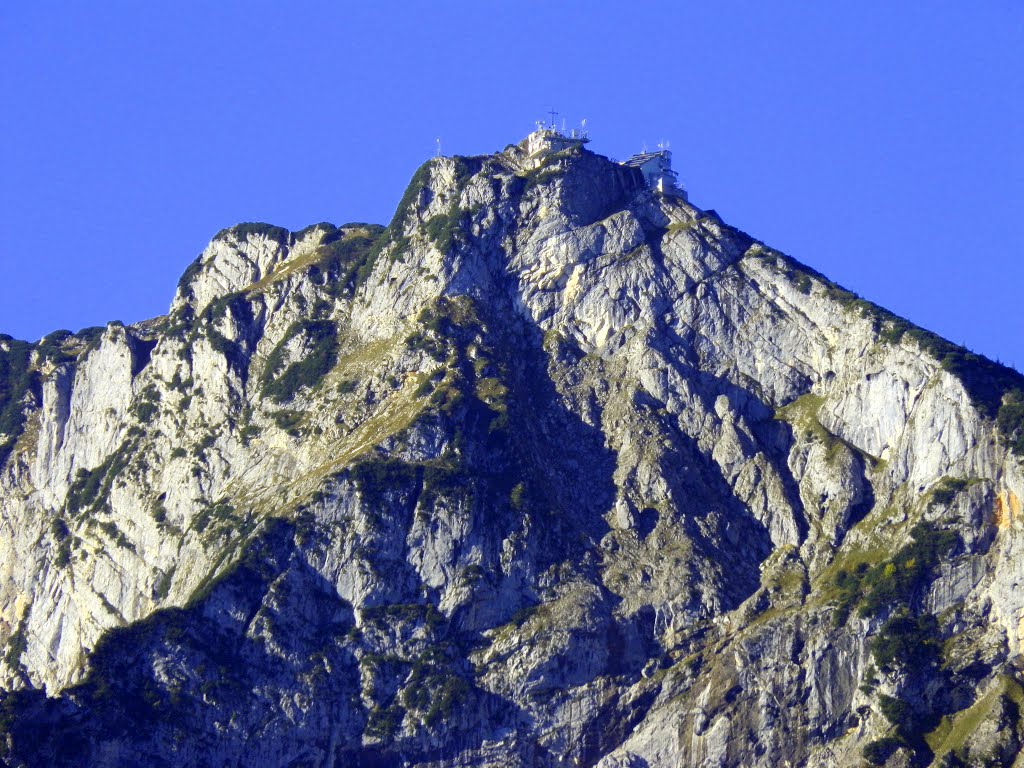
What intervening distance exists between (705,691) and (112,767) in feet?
137

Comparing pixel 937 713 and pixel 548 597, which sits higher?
pixel 548 597

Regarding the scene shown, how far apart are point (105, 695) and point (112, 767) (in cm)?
562

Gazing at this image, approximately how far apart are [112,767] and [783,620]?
4855cm

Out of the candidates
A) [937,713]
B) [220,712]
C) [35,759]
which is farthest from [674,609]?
[35,759]

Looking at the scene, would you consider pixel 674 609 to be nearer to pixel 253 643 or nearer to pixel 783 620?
pixel 783 620

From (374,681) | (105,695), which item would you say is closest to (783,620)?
(374,681)

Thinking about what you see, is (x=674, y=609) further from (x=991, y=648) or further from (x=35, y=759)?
(x=35, y=759)

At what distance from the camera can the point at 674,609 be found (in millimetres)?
199000

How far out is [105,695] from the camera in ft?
631

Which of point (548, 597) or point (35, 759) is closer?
point (35, 759)

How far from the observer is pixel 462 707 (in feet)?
634

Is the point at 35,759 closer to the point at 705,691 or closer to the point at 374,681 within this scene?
the point at 374,681

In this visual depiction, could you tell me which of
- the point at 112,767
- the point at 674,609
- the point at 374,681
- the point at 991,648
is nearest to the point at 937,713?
the point at 991,648

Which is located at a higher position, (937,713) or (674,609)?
(674,609)
